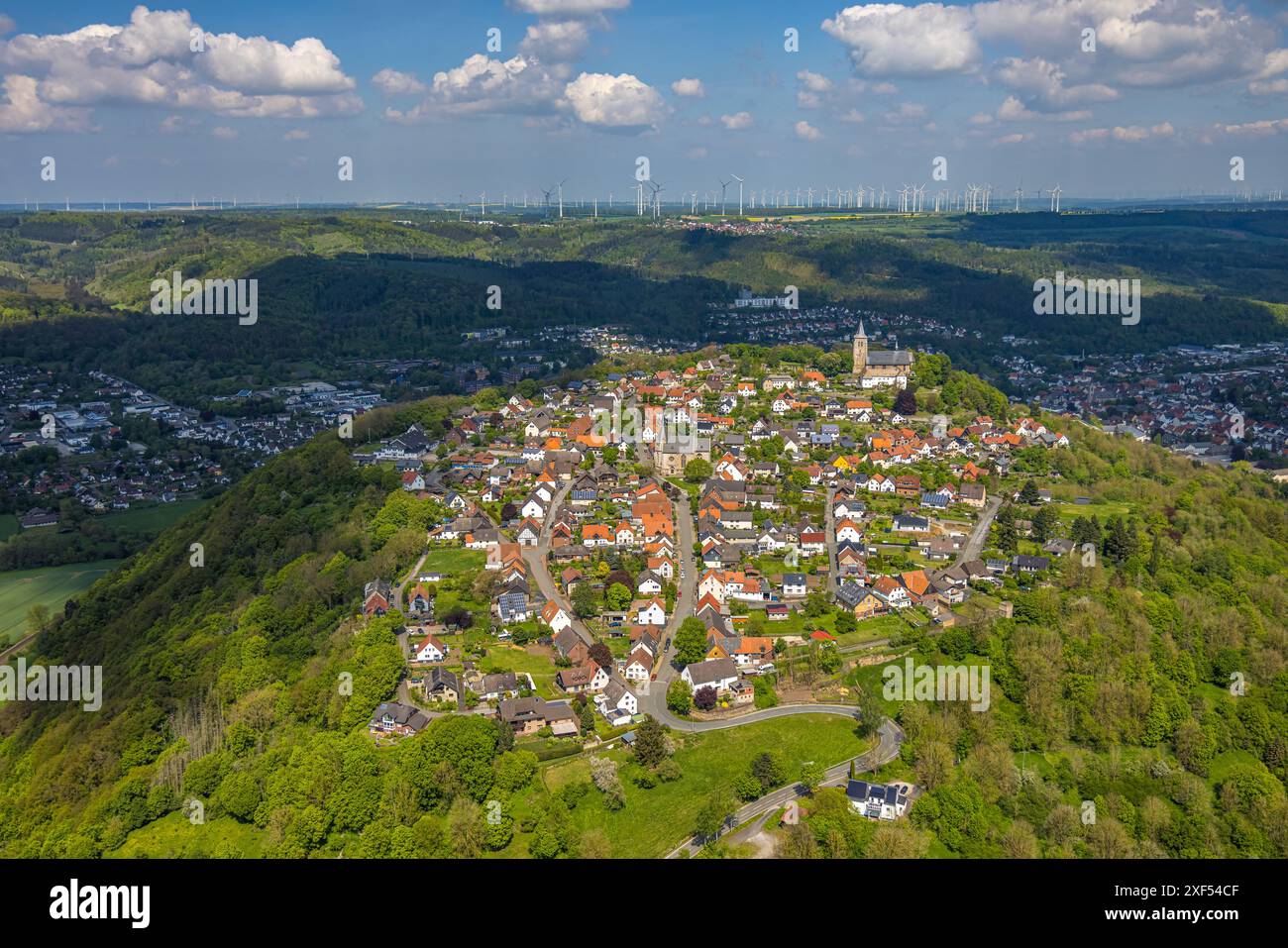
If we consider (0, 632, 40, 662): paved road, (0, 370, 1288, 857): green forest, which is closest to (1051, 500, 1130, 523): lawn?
(0, 370, 1288, 857): green forest

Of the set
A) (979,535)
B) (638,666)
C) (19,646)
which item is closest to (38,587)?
(19,646)

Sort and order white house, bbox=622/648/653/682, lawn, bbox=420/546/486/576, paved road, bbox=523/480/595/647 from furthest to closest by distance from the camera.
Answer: lawn, bbox=420/546/486/576 → paved road, bbox=523/480/595/647 → white house, bbox=622/648/653/682

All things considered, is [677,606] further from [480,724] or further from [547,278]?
[547,278]

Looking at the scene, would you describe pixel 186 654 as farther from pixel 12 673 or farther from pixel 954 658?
pixel 954 658

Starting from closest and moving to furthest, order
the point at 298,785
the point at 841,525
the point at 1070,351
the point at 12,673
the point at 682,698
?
the point at 298,785 → the point at 682,698 → the point at 12,673 → the point at 841,525 → the point at 1070,351

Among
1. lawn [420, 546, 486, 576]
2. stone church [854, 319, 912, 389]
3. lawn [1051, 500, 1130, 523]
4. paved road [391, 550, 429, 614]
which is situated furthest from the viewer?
stone church [854, 319, 912, 389]

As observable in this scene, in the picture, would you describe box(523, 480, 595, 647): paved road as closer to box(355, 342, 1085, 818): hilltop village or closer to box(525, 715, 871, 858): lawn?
box(355, 342, 1085, 818): hilltop village

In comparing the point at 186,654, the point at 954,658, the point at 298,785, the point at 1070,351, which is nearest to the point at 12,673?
the point at 186,654
